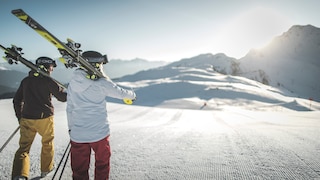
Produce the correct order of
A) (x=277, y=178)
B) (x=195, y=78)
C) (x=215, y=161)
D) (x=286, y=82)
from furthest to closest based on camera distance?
(x=286, y=82)
(x=195, y=78)
(x=215, y=161)
(x=277, y=178)

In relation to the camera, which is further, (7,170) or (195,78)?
(195,78)

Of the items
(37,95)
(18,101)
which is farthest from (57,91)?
(18,101)

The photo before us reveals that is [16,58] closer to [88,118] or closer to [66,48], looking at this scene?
[66,48]

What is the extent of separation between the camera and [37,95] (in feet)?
12.7

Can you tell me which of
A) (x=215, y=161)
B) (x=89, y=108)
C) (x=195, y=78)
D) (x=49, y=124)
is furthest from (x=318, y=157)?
(x=195, y=78)

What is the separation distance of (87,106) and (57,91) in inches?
43.1

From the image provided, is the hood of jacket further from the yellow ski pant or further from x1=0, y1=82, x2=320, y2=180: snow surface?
x1=0, y1=82, x2=320, y2=180: snow surface

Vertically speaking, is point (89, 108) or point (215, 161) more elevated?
point (89, 108)

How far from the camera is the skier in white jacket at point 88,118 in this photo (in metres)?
3.09

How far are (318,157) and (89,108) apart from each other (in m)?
3.97

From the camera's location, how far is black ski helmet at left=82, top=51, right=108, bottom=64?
3.16m

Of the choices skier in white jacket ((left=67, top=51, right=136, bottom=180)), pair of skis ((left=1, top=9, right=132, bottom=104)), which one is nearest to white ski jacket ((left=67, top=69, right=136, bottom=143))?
skier in white jacket ((left=67, top=51, right=136, bottom=180))

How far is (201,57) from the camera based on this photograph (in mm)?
159375

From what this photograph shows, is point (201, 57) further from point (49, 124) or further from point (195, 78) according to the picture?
point (49, 124)
